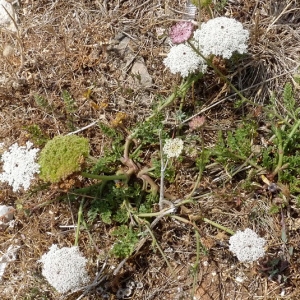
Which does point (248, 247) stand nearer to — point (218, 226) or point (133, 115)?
point (218, 226)

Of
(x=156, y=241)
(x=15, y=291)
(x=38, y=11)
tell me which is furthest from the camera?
(x=38, y=11)

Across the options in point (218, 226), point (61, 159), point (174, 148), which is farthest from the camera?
point (218, 226)

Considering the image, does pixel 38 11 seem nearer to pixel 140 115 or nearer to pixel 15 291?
pixel 140 115

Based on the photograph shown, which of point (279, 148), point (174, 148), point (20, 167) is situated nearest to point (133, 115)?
point (174, 148)

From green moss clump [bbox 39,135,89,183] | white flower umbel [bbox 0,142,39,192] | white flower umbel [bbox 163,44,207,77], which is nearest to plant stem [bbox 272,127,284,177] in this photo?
white flower umbel [bbox 163,44,207,77]

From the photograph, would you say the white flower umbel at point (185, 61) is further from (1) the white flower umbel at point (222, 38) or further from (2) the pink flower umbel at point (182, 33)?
(2) the pink flower umbel at point (182, 33)

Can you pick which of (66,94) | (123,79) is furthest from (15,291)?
(123,79)
